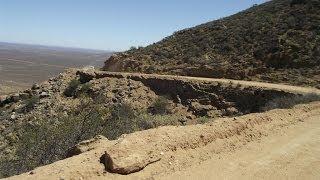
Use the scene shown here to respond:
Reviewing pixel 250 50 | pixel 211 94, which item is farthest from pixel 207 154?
pixel 250 50

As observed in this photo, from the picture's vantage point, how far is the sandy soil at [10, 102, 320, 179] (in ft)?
28.7

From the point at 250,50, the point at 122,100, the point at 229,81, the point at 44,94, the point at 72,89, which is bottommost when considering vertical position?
the point at 44,94

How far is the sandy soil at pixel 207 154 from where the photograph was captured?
28.7 ft

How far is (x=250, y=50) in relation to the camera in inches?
1516

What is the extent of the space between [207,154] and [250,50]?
96.1 ft

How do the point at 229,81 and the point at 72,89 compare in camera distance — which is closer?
the point at 229,81

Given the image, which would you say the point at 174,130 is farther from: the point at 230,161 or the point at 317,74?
the point at 317,74

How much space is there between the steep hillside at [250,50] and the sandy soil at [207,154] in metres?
19.1

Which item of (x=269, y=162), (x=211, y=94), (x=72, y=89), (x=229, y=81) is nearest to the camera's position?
(x=269, y=162)

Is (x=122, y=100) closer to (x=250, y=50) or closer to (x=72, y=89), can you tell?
(x=72, y=89)

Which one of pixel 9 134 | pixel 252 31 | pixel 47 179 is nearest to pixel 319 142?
pixel 47 179

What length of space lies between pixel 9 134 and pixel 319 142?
20.3 m

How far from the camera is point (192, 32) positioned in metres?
49.5

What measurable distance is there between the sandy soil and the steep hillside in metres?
19.1
